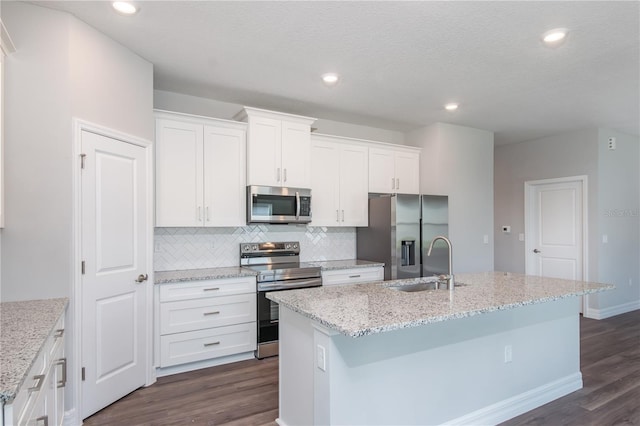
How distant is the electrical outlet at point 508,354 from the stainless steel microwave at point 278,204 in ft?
7.35

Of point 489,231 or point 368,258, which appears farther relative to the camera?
point 489,231

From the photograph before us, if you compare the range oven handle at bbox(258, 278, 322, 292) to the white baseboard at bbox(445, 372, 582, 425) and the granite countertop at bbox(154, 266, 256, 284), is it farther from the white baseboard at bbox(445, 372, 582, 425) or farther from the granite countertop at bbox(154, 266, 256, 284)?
the white baseboard at bbox(445, 372, 582, 425)

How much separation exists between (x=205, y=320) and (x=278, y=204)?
1.33 meters

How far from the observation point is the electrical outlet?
2.54m

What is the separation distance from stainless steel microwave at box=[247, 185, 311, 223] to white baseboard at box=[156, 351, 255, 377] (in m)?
1.32

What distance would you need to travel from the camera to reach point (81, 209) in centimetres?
243

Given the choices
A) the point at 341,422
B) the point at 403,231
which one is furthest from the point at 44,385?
the point at 403,231

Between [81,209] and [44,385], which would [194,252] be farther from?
[44,385]

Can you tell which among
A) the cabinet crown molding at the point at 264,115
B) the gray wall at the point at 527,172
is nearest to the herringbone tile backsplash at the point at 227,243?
the cabinet crown molding at the point at 264,115

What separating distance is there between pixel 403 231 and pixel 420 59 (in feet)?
6.33

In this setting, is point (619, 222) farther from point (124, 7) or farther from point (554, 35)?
point (124, 7)

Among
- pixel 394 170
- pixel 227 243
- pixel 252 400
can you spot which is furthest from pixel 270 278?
pixel 394 170

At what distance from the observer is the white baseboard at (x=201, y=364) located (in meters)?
3.26

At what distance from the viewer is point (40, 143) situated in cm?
227
